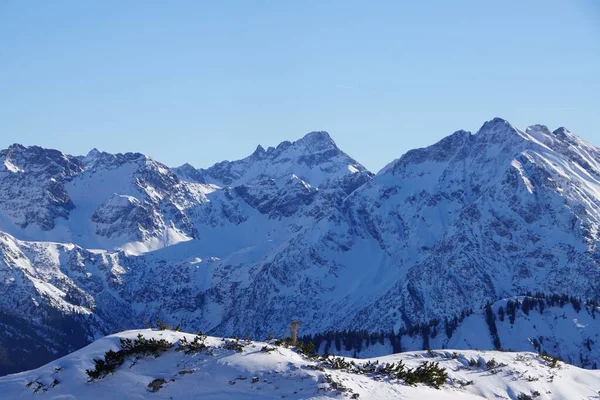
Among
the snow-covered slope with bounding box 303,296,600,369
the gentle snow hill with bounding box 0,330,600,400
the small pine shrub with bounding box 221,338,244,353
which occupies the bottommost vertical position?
the snow-covered slope with bounding box 303,296,600,369

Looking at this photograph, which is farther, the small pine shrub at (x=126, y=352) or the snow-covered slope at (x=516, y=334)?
the snow-covered slope at (x=516, y=334)

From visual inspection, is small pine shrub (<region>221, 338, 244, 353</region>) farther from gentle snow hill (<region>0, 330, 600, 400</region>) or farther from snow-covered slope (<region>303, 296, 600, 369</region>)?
snow-covered slope (<region>303, 296, 600, 369</region>)

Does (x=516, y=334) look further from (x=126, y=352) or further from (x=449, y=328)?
(x=126, y=352)

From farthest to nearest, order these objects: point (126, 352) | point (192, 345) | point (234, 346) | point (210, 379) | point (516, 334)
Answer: point (516, 334) → point (234, 346) → point (192, 345) → point (126, 352) → point (210, 379)

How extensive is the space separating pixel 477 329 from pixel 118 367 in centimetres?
11934

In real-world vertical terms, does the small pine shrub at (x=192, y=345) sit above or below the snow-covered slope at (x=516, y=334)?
above

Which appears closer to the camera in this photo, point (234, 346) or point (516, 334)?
point (234, 346)

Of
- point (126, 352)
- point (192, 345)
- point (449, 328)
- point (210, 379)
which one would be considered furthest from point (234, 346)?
point (449, 328)

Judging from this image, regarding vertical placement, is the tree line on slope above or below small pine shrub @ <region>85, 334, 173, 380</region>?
below

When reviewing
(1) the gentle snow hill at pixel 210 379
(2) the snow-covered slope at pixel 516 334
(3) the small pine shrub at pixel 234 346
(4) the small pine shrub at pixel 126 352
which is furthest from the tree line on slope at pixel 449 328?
(4) the small pine shrub at pixel 126 352

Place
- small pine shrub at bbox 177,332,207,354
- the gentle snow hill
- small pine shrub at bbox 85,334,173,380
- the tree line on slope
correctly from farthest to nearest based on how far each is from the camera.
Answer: the tree line on slope → small pine shrub at bbox 177,332,207,354 → small pine shrub at bbox 85,334,173,380 → the gentle snow hill

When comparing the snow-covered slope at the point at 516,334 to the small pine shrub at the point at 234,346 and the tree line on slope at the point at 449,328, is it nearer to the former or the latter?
the tree line on slope at the point at 449,328

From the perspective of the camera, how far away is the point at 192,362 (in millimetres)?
31188

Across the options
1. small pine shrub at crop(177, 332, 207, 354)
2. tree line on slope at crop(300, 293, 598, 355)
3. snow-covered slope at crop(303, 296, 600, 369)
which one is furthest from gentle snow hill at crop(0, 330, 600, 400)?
tree line on slope at crop(300, 293, 598, 355)
